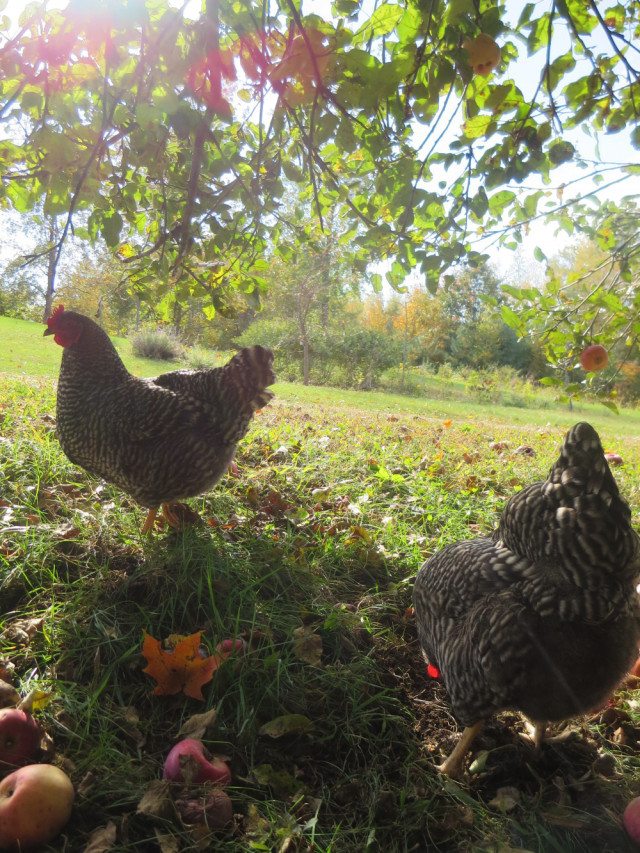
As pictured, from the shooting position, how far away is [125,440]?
2877 millimetres

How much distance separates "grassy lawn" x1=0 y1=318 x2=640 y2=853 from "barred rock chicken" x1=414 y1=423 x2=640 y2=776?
10.0 inches

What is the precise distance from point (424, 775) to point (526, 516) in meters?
1.05

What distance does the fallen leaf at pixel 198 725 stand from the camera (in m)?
1.73

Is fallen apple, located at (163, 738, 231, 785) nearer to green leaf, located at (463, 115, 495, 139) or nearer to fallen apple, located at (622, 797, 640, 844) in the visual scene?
fallen apple, located at (622, 797, 640, 844)

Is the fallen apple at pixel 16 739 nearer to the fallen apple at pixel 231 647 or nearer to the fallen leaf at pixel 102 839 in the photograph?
the fallen leaf at pixel 102 839

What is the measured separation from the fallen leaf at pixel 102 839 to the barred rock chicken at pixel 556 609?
47.4 inches

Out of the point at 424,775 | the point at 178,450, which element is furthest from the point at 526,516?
the point at 178,450

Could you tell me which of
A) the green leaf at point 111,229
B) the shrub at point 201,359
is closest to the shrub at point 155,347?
the shrub at point 201,359

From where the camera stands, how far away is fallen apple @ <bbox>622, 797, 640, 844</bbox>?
1519 millimetres

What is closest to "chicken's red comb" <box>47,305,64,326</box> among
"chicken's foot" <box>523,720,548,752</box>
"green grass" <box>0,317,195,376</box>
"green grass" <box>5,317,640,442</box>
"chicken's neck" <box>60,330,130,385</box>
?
"chicken's neck" <box>60,330,130,385</box>

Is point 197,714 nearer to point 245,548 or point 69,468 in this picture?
point 245,548

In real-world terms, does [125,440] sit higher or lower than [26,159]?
lower

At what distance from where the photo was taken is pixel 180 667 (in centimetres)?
189

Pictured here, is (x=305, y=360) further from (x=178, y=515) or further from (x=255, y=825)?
(x=255, y=825)
